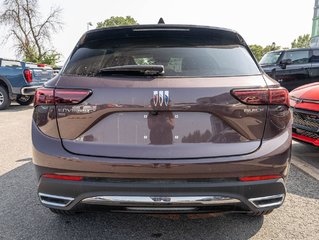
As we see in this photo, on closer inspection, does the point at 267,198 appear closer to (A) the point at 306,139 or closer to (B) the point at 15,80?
(A) the point at 306,139

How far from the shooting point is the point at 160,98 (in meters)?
2.19

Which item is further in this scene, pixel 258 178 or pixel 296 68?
pixel 296 68

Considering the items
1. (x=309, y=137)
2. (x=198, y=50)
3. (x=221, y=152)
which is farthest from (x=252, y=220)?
(x=309, y=137)

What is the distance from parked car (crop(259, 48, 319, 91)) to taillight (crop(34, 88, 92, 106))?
11.4 m

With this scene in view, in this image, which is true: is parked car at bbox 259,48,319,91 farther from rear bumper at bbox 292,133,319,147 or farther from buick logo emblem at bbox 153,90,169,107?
buick logo emblem at bbox 153,90,169,107

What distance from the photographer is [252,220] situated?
303 cm

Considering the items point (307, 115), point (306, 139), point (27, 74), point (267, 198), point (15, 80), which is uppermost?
point (267, 198)

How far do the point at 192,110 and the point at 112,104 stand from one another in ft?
1.66

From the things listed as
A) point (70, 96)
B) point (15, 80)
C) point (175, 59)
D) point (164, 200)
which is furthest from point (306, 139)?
point (15, 80)

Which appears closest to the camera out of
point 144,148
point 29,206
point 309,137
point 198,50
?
point 144,148

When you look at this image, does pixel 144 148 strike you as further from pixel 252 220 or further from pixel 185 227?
pixel 252 220

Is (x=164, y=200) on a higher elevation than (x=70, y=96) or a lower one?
lower

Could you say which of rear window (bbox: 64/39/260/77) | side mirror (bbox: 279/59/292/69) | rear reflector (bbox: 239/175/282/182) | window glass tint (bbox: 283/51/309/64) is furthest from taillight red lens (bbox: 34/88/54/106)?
window glass tint (bbox: 283/51/309/64)

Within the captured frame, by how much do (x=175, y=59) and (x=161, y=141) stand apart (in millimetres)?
636
